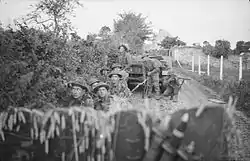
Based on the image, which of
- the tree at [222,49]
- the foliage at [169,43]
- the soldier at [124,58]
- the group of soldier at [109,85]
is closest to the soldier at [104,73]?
the group of soldier at [109,85]

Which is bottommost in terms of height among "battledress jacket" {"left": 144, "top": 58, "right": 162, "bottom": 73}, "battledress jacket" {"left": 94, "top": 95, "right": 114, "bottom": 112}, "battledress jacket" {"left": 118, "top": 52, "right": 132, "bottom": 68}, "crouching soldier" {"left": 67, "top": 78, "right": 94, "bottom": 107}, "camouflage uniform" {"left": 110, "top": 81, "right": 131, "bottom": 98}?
"camouflage uniform" {"left": 110, "top": 81, "right": 131, "bottom": 98}

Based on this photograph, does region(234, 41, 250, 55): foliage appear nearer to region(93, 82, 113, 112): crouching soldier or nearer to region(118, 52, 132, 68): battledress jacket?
region(118, 52, 132, 68): battledress jacket

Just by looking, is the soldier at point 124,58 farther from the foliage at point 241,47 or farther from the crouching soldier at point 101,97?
the foliage at point 241,47

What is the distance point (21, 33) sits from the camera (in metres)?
3.58

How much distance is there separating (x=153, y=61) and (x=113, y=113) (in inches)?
262

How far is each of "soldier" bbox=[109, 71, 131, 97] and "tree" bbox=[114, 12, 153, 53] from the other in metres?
14.6

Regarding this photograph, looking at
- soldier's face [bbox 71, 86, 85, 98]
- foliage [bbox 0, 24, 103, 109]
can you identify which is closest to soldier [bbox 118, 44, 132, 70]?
foliage [bbox 0, 24, 103, 109]

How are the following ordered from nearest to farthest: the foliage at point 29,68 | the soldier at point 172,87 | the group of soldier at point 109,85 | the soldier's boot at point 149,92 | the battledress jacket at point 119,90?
the foliage at point 29,68 → the group of soldier at point 109,85 → the battledress jacket at point 119,90 → the soldier at point 172,87 → the soldier's boot at point 149,92

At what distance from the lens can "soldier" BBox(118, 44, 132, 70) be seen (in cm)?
893

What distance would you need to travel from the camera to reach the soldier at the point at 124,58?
8.93 metres

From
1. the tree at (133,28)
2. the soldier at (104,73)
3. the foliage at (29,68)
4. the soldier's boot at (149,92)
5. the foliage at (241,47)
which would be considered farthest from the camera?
the foliage at (241,47)

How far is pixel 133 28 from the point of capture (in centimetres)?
2256

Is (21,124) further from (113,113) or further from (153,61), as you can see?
(153,61)

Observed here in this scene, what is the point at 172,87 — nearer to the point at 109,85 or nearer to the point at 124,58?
the point at 124,58
